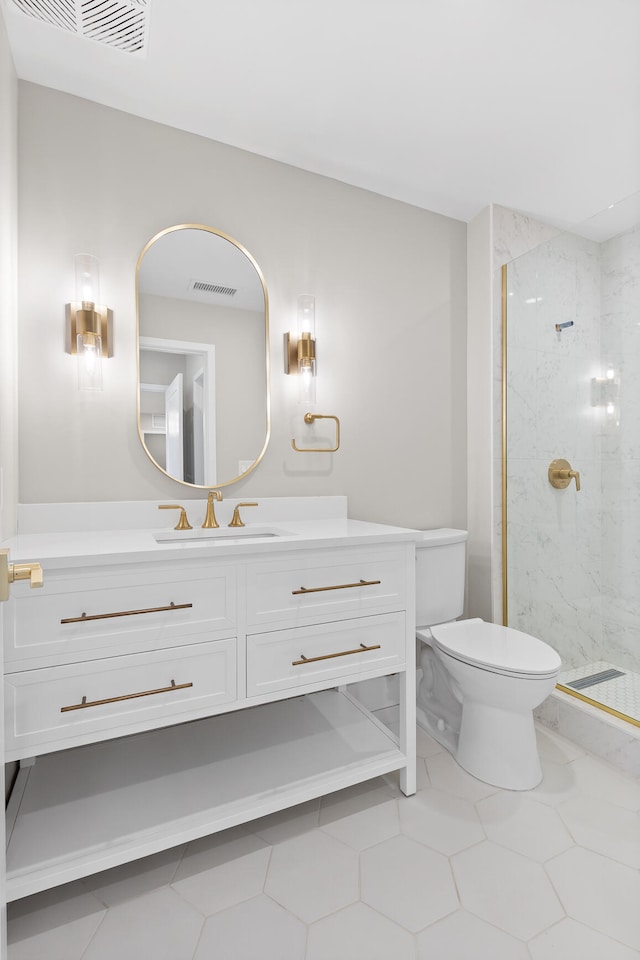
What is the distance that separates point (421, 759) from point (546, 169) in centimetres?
251

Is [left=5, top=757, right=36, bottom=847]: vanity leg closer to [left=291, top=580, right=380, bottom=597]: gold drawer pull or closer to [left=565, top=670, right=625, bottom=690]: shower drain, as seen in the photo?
[left=291, top=580, right=380, bottom=597]: gold drawer pull

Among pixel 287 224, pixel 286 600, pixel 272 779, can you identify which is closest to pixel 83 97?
pixel 287 224

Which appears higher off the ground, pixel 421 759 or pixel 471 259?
pixel 471 259

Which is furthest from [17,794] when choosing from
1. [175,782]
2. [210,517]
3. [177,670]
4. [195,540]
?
[210,517]

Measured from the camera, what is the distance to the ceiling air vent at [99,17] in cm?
135

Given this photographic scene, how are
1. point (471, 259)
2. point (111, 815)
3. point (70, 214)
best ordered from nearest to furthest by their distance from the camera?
1. point (111, 815)
2. point (70, 214)
3. point (471, 259)

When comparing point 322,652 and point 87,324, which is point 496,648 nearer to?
point 322,652

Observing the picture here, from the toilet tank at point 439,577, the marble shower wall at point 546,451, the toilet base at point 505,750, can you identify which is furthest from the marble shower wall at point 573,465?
the toilet base at point 505,750

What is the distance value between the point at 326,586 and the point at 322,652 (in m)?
0.20

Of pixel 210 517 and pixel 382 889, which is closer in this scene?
pixel 382 889

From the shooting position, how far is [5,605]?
1.11 m

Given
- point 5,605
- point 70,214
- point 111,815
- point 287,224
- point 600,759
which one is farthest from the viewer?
point 287,224

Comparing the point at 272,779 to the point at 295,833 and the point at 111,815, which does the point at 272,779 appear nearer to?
the point at 295,833

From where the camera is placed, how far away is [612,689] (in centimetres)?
213
